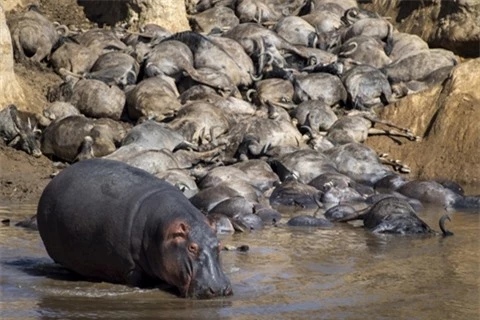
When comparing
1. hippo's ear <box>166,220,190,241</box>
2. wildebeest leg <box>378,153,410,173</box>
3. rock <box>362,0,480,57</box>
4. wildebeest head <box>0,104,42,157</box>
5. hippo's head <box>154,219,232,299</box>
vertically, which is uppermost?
hippo's ear <box>166,220,190,241</box>

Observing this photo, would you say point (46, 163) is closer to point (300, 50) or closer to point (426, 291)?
point (300, 50)

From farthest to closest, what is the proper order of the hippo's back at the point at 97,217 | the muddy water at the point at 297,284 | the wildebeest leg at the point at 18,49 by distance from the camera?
the wildebeest leg at the point at 18,49 < the hippo's back at the point at 97,217 < the muddy water at the point at 297,284

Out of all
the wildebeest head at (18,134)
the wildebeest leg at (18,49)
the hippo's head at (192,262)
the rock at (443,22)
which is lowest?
the wildebeest head at (18,134)

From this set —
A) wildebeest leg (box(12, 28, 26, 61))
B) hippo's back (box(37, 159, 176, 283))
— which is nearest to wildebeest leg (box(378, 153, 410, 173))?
wildebeest leg (box(12, 28, 26, 61))

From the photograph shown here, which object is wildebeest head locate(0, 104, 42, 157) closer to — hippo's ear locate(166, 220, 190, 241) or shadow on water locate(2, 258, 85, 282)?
shadow on water locate(2, 258, 85, 282)

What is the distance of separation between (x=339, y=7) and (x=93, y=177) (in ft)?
50.8

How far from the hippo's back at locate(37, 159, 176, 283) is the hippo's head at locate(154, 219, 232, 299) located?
0.34 meters

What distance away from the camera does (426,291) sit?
336 inches

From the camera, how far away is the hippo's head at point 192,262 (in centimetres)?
800

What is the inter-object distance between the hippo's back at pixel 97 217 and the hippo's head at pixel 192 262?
342mm

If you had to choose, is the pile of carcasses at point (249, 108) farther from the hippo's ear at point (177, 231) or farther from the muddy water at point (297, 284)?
the hippo's ear at point (177, 231)

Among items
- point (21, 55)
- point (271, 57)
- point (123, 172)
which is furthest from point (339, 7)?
point (123, 172)

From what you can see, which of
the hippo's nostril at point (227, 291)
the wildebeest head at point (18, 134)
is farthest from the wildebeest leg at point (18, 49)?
the hippo's nostril at point (227, 291)

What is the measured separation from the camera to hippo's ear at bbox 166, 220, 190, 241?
8.09 metres
